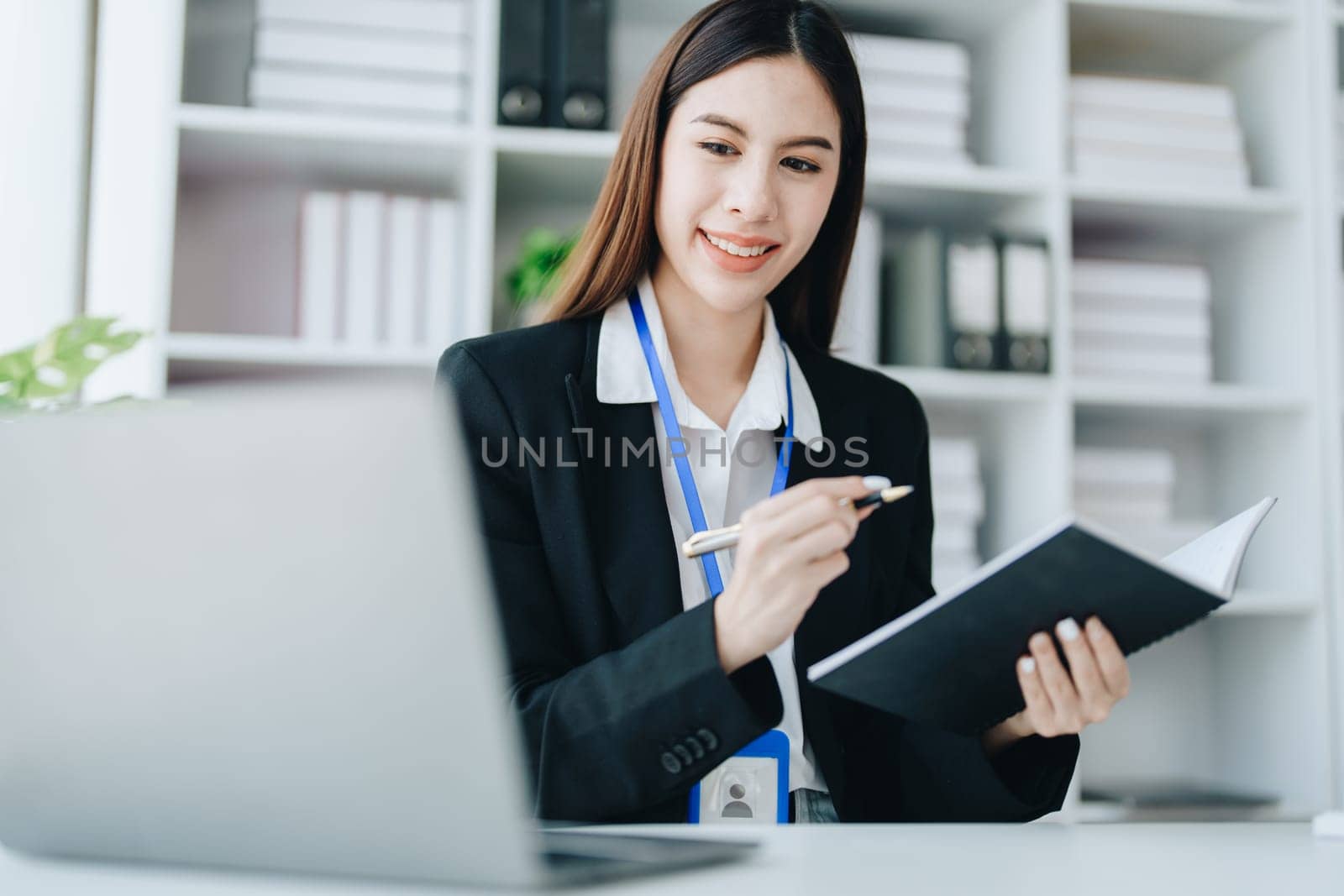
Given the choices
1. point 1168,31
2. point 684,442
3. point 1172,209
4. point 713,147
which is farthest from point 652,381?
point 1168,31

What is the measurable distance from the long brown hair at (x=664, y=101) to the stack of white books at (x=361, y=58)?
85 centimetres

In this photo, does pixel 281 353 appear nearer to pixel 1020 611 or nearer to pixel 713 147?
pixel 713 147

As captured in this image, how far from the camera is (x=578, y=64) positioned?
7.44 ft

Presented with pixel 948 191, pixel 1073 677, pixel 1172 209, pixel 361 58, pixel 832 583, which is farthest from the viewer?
pixel 1172 209

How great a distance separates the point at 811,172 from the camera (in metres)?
1.51

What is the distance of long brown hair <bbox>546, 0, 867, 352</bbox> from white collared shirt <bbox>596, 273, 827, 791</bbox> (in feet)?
0.16

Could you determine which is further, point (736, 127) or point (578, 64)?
point (578, 64)

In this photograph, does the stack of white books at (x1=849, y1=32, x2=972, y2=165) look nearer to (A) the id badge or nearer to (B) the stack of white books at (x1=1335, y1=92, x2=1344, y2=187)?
(B) the stack of white books at (x1=1335, y1=92, x2=1344, y2=187)

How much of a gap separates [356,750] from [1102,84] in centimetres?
249

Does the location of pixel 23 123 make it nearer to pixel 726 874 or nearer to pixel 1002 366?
pixel 1002 366

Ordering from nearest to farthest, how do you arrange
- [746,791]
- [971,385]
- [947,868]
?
1. [947,868]
2. [746,791]
3. [971,385]

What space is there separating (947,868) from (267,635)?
426mm

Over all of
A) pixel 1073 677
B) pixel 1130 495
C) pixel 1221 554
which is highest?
pixel 1130 495

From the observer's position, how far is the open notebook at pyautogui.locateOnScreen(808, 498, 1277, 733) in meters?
0.87
